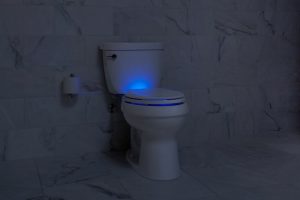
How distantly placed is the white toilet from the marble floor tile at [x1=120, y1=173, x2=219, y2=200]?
0.20ft

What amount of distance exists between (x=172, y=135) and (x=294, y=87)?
157 cm

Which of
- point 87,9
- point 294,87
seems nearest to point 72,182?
point 87,9

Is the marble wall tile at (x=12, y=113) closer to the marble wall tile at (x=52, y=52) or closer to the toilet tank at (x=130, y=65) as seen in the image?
the marble wall tile at (x=52, y=52)

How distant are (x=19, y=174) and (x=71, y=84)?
64cm

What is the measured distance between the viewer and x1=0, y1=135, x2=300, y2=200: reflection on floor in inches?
68.2

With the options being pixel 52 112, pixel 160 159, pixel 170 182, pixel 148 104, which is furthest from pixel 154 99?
pixel 52 112

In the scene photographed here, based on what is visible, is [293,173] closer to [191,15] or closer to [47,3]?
[191,15]

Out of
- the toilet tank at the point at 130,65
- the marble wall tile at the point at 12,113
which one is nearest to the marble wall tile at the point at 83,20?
the toilet tank at the point at 130,65

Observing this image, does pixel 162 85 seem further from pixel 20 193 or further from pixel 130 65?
pixel 20 193

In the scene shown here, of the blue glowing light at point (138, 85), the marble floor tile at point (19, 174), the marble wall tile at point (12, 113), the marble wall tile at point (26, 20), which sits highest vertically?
the marble wall tile at point (26, 20)

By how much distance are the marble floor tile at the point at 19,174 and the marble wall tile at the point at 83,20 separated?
Answer: 872mm

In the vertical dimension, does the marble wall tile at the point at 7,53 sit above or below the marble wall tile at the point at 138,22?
below

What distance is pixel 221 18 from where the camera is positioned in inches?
103

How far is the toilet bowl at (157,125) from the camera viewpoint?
5.96ft
